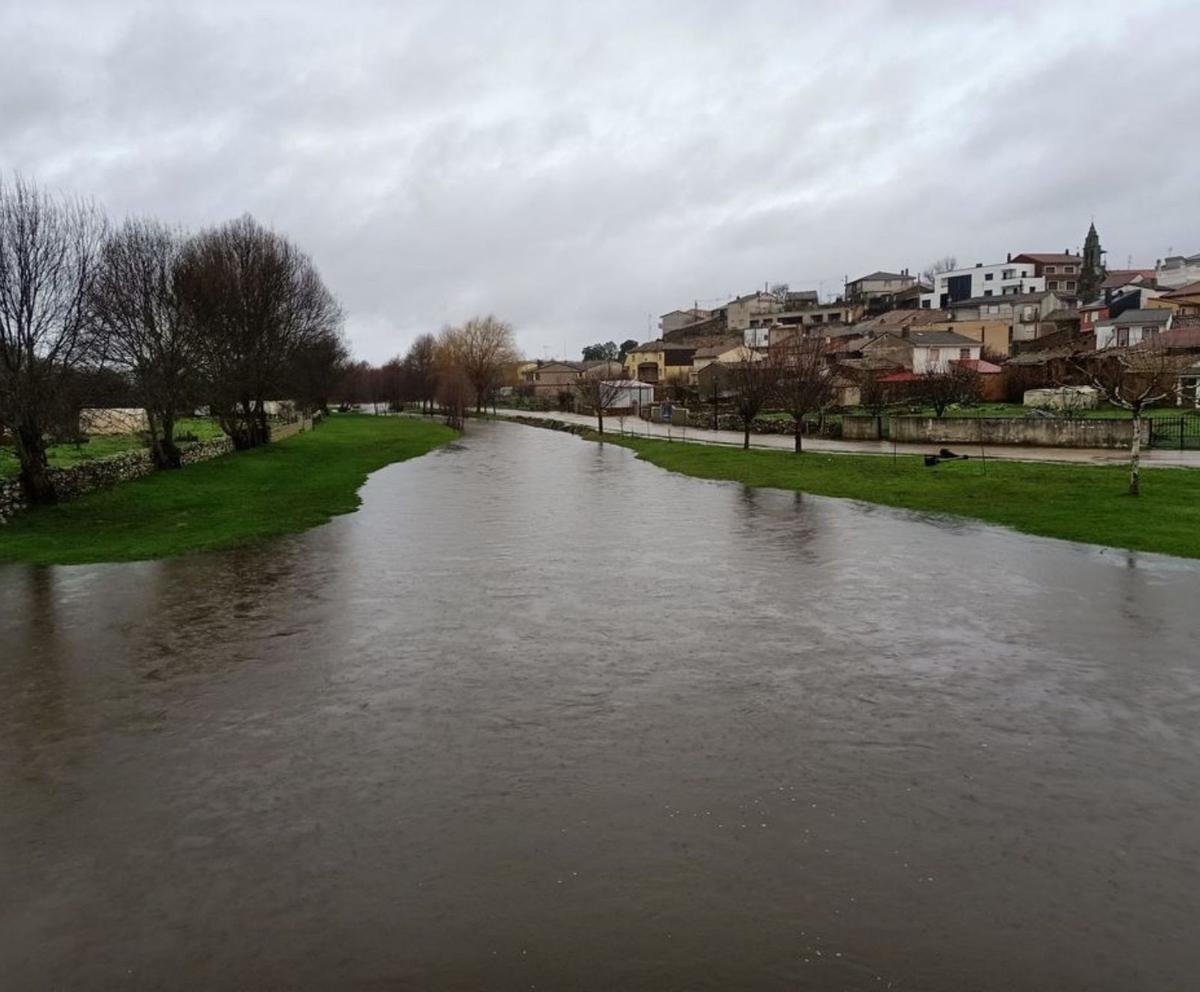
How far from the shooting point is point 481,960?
17.6 feet

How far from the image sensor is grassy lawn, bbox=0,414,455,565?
64.3 ft

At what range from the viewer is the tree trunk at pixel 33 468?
77.3ft

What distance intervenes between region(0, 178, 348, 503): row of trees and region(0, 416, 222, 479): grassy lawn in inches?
53.6

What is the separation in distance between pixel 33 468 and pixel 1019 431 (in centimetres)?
3891

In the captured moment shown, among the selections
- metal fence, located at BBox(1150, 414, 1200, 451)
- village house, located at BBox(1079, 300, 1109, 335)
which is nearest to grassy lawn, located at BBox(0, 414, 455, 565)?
metal fence, located at BBox(1150, 414, 1200, 451)

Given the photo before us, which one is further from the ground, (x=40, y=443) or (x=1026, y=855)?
(x=40, y=443)

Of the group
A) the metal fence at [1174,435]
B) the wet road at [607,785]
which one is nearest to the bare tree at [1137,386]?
the metal fence at [1174,435]

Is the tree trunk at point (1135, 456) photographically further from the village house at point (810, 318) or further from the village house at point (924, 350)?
the village house at point (810, 318)

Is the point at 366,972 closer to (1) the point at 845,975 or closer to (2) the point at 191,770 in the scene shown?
(1) the point at 845,975

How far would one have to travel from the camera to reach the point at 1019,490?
82.9ft

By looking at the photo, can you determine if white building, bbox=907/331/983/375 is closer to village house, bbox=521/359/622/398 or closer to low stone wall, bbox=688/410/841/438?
low stone wall, bbox=688/410/841/438

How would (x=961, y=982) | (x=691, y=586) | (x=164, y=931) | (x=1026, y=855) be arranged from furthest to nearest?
(x=691, y=586) < (x=1026, y=855) < (x=164, y=931) < (x=961, y=982)

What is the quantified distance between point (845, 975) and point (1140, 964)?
178 cm

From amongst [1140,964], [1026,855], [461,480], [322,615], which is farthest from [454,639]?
[461,480]
